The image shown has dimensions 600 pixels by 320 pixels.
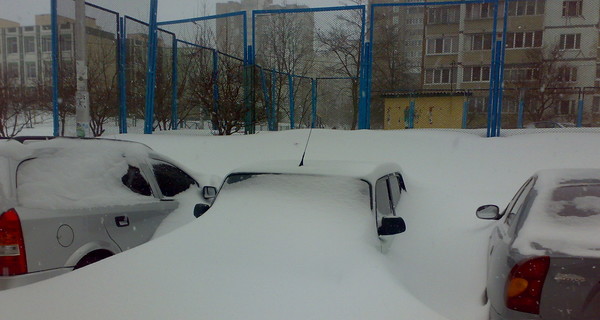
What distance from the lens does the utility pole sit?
26.5ft

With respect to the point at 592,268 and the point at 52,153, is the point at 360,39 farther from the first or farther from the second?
the point at 592,268

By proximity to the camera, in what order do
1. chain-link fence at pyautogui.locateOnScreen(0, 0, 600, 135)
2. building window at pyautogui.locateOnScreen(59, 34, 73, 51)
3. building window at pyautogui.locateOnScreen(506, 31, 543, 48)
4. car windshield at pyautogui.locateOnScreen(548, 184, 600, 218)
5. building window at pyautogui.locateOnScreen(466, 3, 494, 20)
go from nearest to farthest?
car windshield at pyautogui.locateOnScreen(548, 184, 600, 218) → building window at pyautogui.locateOnScreen(59, 34, 73, 51) → chain-link fence at pyautogui.locateOnScreen(0, 0, 600, 135) → building window at pyautogui.locateOnScreen(466, 3, 494, 20) → building window at pyautogui.locateOnScreen(506, 31, 543, 48)

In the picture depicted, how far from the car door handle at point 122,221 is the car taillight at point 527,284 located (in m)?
3.20

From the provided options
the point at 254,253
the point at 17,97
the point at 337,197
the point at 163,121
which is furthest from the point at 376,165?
the point at 17,97

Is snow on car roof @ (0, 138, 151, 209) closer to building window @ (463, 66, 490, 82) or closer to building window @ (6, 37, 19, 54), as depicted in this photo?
building window @ (463, 66, 490, 82)

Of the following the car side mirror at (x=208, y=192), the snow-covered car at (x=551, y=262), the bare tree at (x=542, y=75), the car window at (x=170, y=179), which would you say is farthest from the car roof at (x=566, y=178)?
the bare tree at (x=542, y=75)

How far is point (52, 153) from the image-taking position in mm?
3668

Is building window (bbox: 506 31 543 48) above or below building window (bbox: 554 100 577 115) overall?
above

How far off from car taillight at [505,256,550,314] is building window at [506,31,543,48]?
30824 mm

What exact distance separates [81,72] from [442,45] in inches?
878

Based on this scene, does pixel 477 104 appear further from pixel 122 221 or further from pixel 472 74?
pixel 122 221

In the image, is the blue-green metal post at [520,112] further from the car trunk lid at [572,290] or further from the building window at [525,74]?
the car trunk lid at [572,290]

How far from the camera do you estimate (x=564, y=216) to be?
2688 millimetres

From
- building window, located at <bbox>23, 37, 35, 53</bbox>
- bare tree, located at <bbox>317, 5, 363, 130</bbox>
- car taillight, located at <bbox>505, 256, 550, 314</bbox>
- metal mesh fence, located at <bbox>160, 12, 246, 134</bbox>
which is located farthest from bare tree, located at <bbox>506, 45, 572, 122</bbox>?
building window, located at <bbox>23, 37, 35, 53</bbox>
